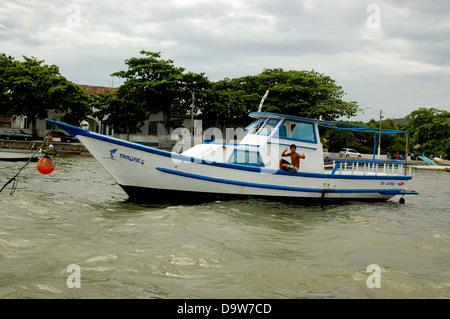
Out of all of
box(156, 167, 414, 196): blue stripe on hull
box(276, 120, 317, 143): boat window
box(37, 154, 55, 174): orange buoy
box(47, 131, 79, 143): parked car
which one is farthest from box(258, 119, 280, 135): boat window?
box(47, 131, 79, 143): parked car

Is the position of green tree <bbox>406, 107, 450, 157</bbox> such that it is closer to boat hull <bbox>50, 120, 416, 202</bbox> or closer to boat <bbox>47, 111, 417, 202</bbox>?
boat <bbox>47, 111, 417, 202</bbox>

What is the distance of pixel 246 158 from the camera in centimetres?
1019

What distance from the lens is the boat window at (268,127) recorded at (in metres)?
10.8

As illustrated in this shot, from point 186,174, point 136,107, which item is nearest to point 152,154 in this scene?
point 186,174

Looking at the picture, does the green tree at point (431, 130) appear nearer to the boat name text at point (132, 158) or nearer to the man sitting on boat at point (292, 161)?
the man sitting on boat at point (292, 161)

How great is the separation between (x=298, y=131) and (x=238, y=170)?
2512mm

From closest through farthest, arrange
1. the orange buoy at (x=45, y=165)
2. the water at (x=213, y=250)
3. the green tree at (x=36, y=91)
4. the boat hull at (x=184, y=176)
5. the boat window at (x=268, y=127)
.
Answer: the water at (x=213, y=250), the orange buoy at (x=45, y=165), the boat hull at (x=184, y=176), the boat window at (x=268, y=127), the green tree at (x=36, y=91)

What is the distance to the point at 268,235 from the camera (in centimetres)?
693

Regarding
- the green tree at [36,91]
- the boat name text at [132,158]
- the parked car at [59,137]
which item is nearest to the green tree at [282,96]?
the green tree at [36,91]

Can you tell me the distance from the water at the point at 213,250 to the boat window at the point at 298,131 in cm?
217

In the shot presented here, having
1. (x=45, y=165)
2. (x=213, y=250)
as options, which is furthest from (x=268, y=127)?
(x=45, y=165)

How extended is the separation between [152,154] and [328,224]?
179 inches
